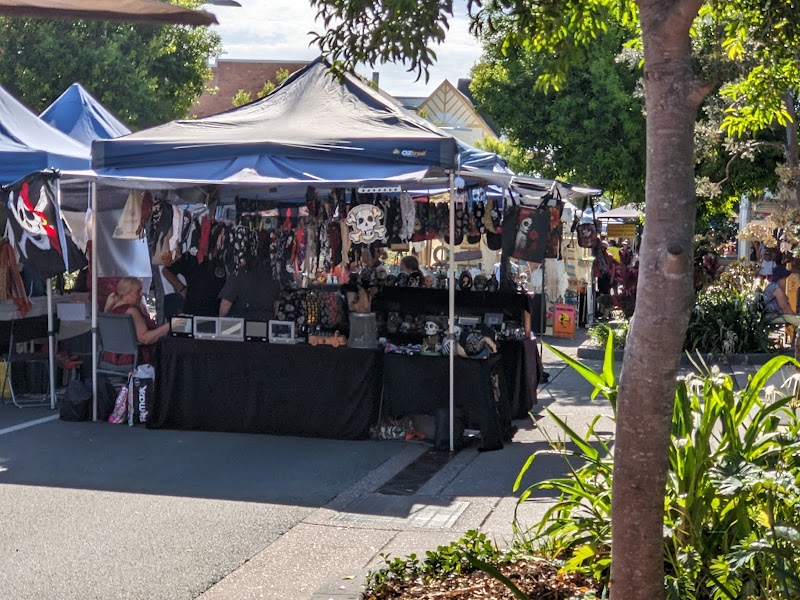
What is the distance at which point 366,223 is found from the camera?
10.8 m

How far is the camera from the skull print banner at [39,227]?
10.3 m

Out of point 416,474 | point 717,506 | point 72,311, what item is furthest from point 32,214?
point 717,506

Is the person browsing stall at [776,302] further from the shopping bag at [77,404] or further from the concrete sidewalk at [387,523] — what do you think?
the shopping bag at [77,404]

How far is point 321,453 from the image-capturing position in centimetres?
976

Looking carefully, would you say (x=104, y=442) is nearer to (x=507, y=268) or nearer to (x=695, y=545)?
(x=507, y=268)

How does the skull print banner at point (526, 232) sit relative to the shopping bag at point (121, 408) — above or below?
above

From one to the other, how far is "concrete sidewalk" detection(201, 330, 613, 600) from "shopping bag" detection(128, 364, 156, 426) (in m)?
2.77

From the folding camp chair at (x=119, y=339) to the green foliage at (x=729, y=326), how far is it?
8526 mm

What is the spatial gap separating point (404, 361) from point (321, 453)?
119cm

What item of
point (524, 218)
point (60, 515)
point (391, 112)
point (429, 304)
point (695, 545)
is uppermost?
point (391, 112)

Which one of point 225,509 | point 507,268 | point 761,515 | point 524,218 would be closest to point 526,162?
point 507,268

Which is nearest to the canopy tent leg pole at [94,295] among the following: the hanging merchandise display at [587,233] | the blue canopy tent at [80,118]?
the blue canopy tent at [80,118]

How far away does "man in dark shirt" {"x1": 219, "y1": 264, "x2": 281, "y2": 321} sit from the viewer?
11.0 metres

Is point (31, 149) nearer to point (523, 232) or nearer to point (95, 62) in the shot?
point (523, 232)
